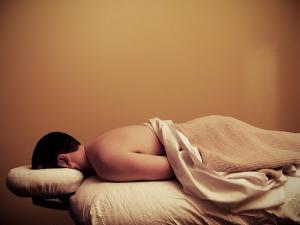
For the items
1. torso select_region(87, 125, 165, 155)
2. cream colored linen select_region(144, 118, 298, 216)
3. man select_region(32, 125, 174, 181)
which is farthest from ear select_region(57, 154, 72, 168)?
cream colored linen select_region(144, 118, 298, 216)

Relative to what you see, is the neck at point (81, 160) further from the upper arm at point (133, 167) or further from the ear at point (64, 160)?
the upper arm at point (133, 167)

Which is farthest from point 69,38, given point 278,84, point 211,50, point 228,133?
point 278,84

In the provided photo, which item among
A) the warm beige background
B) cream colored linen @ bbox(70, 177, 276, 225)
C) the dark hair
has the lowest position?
cream colored linen @ bbox(70, 177, 276, 225)

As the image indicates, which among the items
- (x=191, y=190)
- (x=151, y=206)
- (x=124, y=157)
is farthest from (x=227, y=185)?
(x=124, y=157)

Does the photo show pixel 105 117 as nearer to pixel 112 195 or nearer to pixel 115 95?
pixel 115 95

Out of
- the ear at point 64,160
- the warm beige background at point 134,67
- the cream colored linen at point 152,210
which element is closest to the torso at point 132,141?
the ear at point 64,160

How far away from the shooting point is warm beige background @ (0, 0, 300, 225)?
5.68ft

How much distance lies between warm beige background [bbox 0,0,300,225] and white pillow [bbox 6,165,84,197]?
67 centimetres

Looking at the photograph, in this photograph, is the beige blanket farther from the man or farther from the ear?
the ear

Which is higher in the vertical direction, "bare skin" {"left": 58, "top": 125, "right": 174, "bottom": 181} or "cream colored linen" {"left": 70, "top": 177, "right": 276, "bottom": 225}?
"bare skin" {"left": 58, "top": 125, "right": 174, "bottom": 181}

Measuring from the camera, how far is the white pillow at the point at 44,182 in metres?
1.08

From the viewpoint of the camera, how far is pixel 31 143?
5.69 feet

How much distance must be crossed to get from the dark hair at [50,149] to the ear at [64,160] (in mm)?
18

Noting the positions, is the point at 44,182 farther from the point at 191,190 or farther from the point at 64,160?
the point at 191,190
